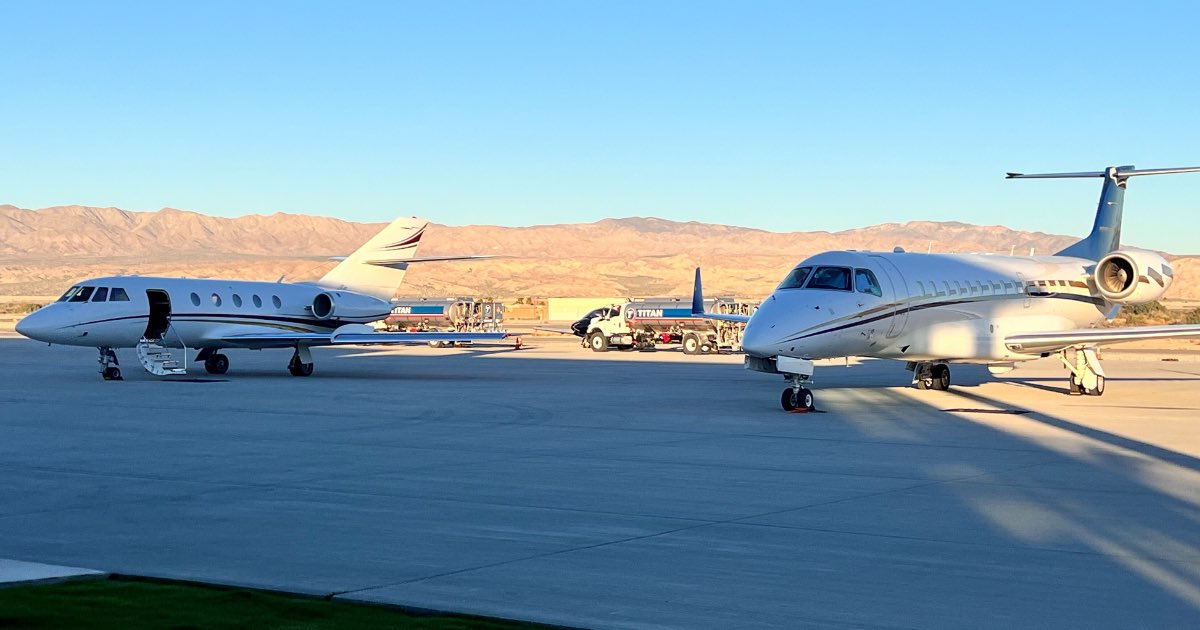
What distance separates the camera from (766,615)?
7.17 metres

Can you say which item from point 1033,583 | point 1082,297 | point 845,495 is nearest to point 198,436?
point 845,495

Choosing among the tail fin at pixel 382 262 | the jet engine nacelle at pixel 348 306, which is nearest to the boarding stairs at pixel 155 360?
the jet engine nacelle at pixel 348 306

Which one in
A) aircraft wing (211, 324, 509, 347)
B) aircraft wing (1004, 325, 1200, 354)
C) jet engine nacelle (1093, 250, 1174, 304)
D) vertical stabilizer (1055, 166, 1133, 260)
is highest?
vertical stabilizer (1055, 166, 1133, 260)

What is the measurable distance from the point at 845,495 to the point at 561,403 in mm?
12003

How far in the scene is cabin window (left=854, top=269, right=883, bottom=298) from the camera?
2345 cm

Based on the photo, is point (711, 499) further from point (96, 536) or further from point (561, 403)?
point (561, 403)

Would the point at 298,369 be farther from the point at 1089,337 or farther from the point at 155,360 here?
the point at 1089,337

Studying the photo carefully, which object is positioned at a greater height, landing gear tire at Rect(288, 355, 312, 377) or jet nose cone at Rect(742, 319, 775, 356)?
jet nose cone at Rect(742, 319, 775, 356)

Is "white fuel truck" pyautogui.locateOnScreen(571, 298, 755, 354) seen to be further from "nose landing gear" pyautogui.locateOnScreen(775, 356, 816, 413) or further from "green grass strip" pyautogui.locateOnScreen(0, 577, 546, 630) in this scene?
"green grass strip" pyautogui.locateOnScreen(0, 577, 546, 630)

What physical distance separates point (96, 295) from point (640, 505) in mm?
23963

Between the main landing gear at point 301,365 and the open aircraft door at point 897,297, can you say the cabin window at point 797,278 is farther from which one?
the main landing gear at point 301,365

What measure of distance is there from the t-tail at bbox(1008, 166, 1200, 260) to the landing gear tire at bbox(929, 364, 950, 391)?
4.91m

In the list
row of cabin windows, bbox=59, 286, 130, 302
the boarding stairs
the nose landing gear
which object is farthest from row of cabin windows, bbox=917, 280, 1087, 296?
row of cabin windows, bbox=59, 286, 130, 302

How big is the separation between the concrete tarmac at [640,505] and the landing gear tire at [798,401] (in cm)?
31
